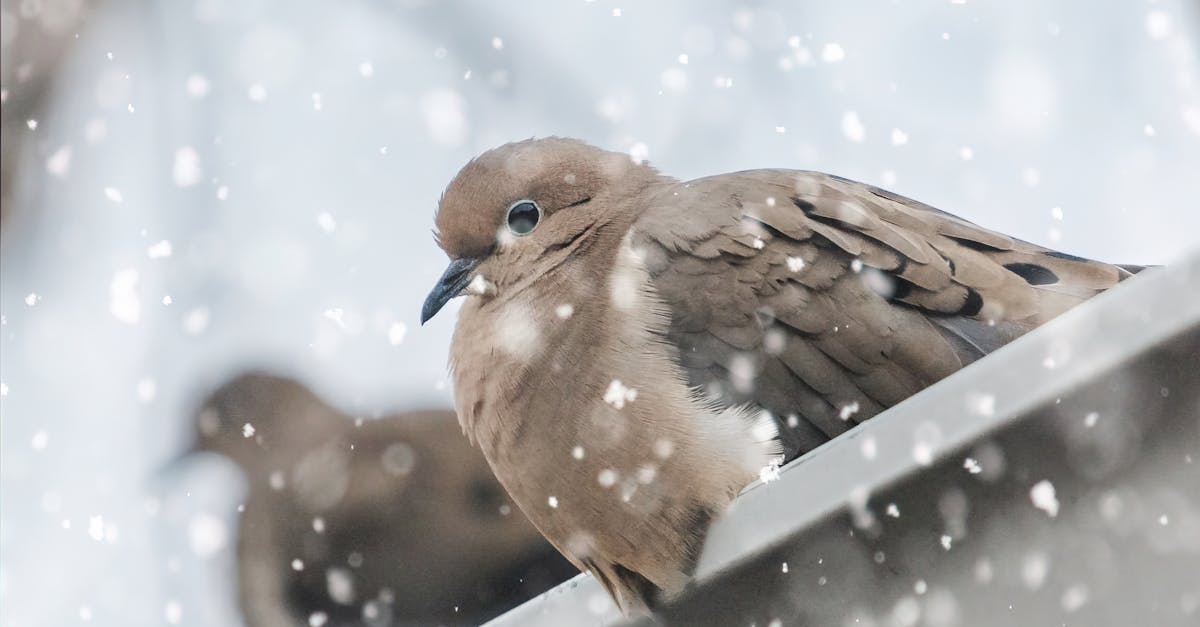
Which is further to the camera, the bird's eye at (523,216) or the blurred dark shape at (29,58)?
the blurred dark shape at (29,58)

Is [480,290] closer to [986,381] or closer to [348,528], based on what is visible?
[986,381]

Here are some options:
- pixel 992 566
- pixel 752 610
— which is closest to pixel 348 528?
pixel 752 610

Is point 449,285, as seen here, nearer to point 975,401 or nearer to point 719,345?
point 719,345

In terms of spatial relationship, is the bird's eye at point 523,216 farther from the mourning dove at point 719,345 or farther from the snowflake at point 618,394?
the snowflake at point 618,394

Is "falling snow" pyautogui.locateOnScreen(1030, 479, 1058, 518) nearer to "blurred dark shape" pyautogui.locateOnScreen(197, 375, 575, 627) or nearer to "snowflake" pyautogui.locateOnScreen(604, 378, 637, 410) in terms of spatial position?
"snowflake" pyautogui.locateOnScreen(604, 378, 637, 410)

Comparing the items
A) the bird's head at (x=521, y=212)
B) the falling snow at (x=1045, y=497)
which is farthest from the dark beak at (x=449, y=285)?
the falling snow at (x=1045, y=497)

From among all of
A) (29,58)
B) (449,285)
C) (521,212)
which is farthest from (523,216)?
(29,58)
